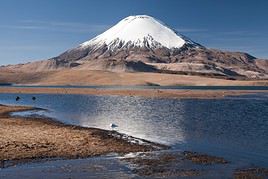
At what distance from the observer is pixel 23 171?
20.8 meters

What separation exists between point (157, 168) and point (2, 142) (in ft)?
35.6

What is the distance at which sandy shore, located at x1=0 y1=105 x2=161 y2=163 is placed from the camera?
24.7 meters

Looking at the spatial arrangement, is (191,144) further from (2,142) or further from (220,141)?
(2,142)

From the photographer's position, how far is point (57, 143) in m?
28.0

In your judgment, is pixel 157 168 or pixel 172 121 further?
pixel 172 121

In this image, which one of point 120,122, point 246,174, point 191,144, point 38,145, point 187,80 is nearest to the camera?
point 246,174

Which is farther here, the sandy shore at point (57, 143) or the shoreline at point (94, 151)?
the sandy shore at point (57, 143)

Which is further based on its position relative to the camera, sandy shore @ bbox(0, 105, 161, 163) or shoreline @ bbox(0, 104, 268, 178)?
sandy shore @ bbox(0, 105, 161, 163)

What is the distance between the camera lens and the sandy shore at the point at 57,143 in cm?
2470

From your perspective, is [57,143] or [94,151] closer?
[94,151]

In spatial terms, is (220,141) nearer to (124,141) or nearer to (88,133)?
(124,141)

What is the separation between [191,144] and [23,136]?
1122 cm

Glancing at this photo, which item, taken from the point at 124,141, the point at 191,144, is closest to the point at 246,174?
the point at 191,144

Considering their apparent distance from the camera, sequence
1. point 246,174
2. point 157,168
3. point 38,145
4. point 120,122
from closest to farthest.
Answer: point 246,174, point 157,168, point 38,145, point 120,122
